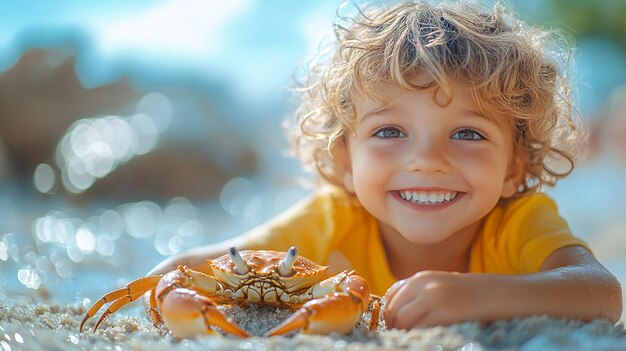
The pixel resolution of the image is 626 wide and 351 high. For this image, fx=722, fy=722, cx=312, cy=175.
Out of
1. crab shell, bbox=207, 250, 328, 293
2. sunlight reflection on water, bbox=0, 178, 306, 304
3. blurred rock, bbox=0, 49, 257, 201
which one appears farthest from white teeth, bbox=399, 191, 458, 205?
blurred rock, bbox=0, 49, 257, 201

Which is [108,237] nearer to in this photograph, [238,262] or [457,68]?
[457,68]

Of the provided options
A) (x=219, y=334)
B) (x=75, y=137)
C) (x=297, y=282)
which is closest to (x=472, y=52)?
(x=297, y=282)

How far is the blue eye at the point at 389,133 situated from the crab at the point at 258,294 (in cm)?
60

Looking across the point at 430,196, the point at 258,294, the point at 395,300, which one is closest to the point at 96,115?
the point at 430,196

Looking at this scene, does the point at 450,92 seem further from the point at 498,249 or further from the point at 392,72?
the point at 498,249

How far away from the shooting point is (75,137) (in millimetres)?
7648

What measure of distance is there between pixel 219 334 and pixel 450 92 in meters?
1.03

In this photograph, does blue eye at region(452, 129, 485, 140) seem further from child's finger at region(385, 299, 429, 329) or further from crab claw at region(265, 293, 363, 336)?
crab claw at region(265, 293, 363, 336)

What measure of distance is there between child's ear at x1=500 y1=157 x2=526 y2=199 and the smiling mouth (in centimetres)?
41

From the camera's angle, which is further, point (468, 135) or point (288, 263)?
point (468, 135)

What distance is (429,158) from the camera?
214 centimetres

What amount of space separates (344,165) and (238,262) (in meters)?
1.07

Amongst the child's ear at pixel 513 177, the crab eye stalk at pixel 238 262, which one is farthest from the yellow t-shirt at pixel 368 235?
the crab eye stalk at pixel 238 262

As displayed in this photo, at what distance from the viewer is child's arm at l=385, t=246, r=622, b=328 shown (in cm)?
168
